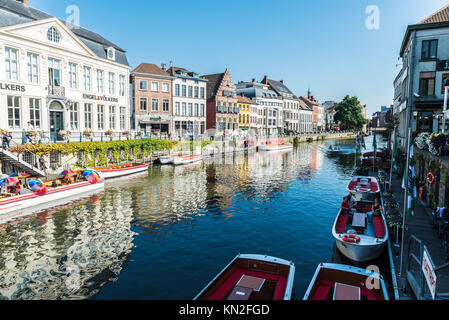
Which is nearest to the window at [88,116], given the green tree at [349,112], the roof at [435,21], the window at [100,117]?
the window at [100,117]

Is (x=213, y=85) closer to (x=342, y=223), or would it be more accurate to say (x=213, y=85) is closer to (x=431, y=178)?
(x=431, y=178)

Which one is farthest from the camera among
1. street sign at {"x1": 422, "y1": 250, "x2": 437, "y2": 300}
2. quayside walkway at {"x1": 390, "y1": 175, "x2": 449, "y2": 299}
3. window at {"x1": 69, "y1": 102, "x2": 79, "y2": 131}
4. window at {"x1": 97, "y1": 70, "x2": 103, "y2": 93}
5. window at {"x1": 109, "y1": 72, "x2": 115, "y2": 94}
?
window at {"x1": 109, "y1": 72, "x2": 115, "y2": 94}

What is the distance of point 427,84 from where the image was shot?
3058 cm

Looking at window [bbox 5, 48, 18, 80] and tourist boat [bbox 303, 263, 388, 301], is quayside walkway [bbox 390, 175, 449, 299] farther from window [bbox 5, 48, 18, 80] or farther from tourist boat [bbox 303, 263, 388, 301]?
window [bbox 5, 48, 18, 80]

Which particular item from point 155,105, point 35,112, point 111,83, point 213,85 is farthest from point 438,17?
point 213,85

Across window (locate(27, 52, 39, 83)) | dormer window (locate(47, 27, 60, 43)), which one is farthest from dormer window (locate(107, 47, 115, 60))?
window (locate(27, 52, 39, 83))

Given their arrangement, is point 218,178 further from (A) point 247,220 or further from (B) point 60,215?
(B) point 60,215

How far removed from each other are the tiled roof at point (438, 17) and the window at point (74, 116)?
37576 millimetres

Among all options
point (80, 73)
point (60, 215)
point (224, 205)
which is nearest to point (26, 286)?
point (60, 215)

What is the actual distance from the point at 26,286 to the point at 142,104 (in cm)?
4536

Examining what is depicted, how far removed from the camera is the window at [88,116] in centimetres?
3696

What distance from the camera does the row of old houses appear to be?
2872 centimetres

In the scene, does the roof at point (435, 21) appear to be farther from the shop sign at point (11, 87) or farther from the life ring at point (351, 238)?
the shop sign at point (11, 87)

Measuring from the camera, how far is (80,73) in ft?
115
